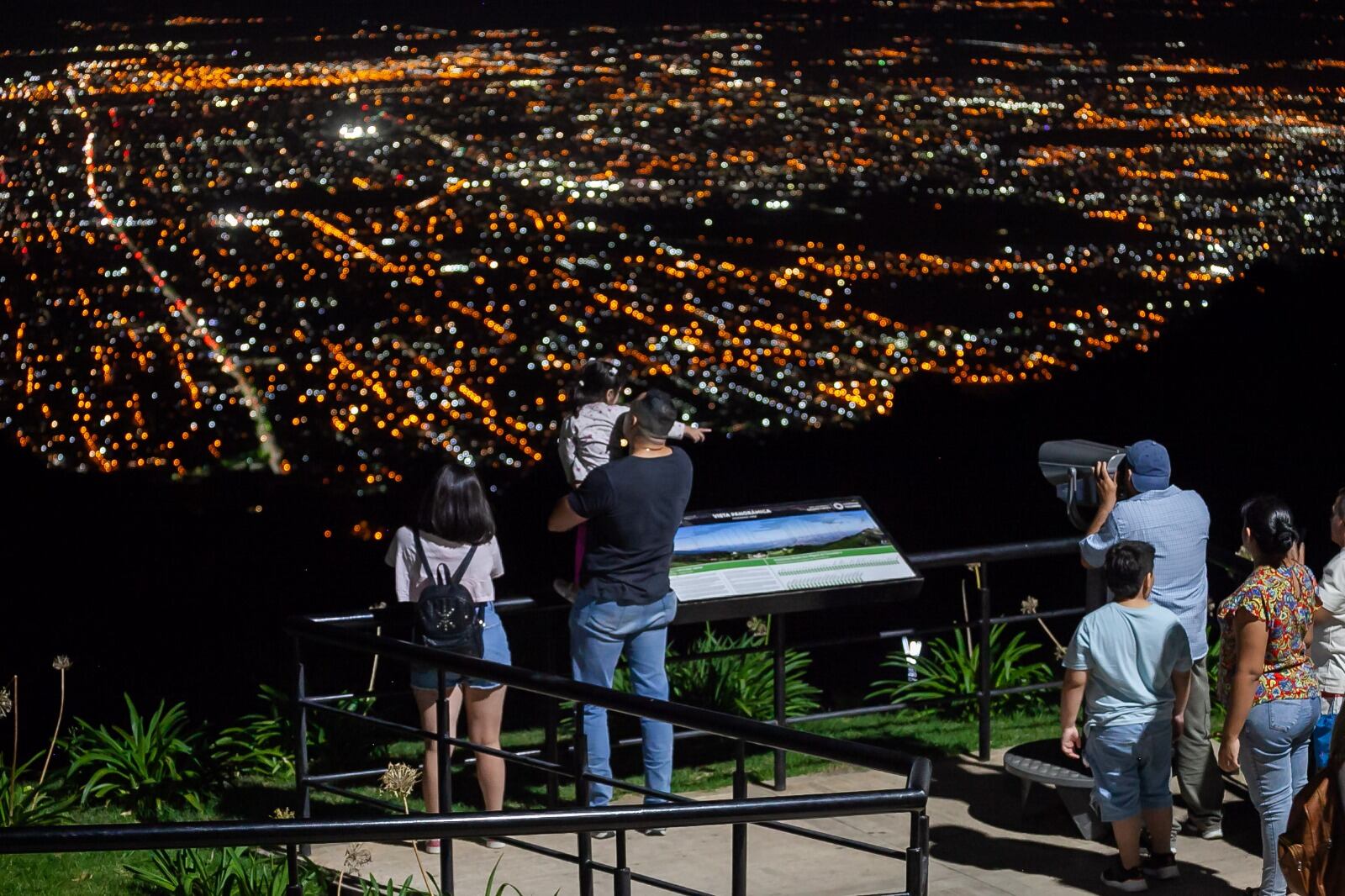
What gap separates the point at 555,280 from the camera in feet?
137

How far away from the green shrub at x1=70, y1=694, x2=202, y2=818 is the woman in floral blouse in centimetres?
389

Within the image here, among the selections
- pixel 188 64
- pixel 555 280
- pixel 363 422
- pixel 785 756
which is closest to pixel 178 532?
pixel 363 422

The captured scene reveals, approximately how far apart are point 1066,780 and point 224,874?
2.65 metres

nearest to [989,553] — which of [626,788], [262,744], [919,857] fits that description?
[626,788]

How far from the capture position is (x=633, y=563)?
560cm

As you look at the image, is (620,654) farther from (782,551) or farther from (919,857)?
(919,857)

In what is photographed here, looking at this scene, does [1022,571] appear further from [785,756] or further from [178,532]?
[785,756]

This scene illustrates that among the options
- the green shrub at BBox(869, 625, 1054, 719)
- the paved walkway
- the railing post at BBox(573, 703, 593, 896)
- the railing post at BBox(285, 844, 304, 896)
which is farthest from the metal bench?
the railing post at BBox(285, 844, 304, 896)

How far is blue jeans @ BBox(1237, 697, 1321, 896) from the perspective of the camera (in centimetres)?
469

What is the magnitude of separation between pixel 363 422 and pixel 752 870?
3873 cm

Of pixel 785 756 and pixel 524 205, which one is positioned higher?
pixel 785 756

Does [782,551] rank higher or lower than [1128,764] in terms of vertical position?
higher

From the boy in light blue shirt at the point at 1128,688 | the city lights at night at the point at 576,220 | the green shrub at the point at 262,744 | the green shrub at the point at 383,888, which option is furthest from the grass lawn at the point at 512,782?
the city lights at night at the point at 576,220

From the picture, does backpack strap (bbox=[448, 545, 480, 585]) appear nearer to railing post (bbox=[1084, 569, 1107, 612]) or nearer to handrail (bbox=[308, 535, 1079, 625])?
handrail (bbox=[308, 535, 1079, 625])
